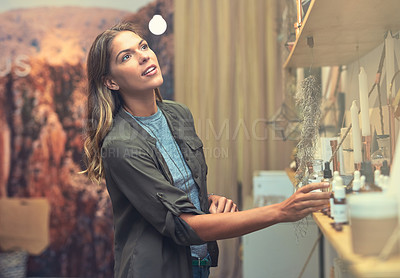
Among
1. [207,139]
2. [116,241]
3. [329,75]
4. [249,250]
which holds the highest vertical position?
[329,75]

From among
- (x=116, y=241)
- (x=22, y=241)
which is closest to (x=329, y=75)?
(x=116, y=241)

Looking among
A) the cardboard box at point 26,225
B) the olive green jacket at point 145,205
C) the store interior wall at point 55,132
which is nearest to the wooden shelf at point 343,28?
the olive green jacket at point 145,205

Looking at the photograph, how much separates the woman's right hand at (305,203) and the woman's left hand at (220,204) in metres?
0.35

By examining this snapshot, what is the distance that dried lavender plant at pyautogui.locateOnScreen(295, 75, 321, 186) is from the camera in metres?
1.28

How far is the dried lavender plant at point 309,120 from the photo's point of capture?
4.20ft

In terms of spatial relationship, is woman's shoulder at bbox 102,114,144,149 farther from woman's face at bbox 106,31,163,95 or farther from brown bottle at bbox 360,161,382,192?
brown bottle at bbox 360,161,382,192

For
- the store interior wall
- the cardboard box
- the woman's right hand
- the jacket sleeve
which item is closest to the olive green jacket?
the jacket sleeve

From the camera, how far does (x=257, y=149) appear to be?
86.1 inches

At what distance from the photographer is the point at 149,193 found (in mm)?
1147

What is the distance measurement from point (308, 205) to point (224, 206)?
0.42 m

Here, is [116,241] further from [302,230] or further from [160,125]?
[302,230]

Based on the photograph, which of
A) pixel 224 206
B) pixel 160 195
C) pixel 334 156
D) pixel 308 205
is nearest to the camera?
pixel 308 205

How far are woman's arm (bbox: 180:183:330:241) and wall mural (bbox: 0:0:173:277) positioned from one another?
1.91 m

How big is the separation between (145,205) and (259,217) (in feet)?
1.03
